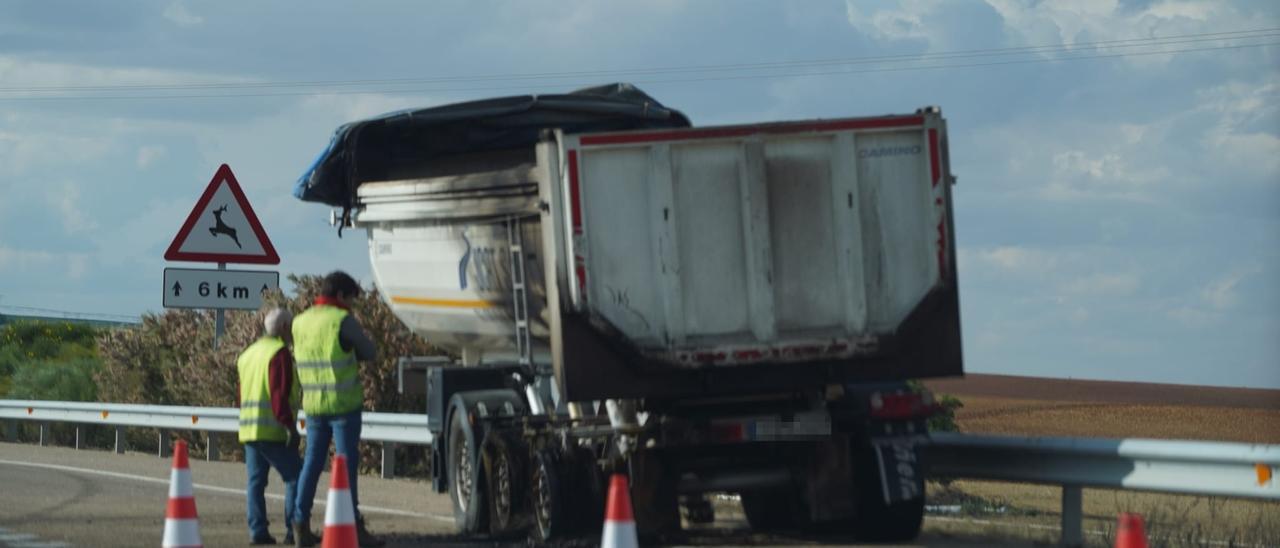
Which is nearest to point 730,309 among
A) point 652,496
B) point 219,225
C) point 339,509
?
point 652,496

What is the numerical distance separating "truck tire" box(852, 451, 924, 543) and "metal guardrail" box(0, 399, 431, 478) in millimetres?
5721

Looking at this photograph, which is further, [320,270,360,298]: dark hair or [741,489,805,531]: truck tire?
[741,489,805,531]: truck tire

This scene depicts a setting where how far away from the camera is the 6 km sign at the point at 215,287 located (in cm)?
1670

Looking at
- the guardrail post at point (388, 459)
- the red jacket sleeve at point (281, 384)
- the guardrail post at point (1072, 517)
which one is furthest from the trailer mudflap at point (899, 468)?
the guardrail post at point (388, 459)

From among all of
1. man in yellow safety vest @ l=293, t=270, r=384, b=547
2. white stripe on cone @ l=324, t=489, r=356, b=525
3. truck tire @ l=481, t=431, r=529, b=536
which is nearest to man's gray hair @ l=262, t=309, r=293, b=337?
man in yellow safety vest @ l=293, t=270, r=384, b=547

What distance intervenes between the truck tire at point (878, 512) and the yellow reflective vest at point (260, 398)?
3.59m

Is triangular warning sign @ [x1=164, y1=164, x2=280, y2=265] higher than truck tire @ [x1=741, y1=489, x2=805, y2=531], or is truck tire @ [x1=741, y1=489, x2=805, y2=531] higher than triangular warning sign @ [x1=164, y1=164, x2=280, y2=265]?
triangular warning sign @ [x1=164, y1=164, x2=280, y2=265]

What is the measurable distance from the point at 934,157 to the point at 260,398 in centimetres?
442

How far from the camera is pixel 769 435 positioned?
10.7 meters

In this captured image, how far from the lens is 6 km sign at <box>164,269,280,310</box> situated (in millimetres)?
16703

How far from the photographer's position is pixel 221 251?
656 inches

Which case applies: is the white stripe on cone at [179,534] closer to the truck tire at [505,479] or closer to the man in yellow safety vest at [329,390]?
the man in yellow safety vest at [329,390]

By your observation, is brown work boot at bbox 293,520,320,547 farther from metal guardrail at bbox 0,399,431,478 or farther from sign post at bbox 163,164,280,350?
sign post at bbox 163,164,280,350

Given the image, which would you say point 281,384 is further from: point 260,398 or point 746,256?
point 746,256
